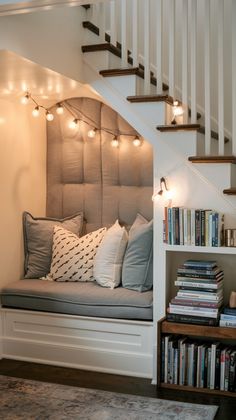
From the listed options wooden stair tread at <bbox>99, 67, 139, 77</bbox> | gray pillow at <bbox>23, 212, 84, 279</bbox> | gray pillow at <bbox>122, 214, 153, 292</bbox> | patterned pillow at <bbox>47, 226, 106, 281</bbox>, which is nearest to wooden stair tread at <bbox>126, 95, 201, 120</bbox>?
wooden stair tread at <bbox>99, 67, 139, 77</bbox>

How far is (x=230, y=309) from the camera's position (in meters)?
3.20

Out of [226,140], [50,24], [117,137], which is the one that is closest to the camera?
[50,24]

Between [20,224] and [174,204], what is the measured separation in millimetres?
1360

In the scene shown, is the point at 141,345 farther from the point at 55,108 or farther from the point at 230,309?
the point at 55,108

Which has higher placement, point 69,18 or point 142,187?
point 69,18

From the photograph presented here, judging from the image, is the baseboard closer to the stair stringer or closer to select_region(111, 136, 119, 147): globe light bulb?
the stair stringer

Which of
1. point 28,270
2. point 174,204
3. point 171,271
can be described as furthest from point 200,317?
point 28,270

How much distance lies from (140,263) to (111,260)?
23cm

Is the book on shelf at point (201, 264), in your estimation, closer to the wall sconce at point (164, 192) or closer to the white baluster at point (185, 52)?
the wall sconce at point (164, 192)

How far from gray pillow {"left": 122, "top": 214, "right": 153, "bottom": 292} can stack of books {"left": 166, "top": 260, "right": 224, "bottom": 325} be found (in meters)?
0.38

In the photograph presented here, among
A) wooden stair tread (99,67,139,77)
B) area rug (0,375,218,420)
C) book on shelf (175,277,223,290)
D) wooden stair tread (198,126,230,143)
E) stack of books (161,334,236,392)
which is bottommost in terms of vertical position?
area rug (0,375,218,420)

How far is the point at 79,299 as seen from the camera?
11.6ft

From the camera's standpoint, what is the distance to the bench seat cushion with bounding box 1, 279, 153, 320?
3412 mm

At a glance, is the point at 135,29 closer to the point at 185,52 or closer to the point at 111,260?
the point at 185,52
